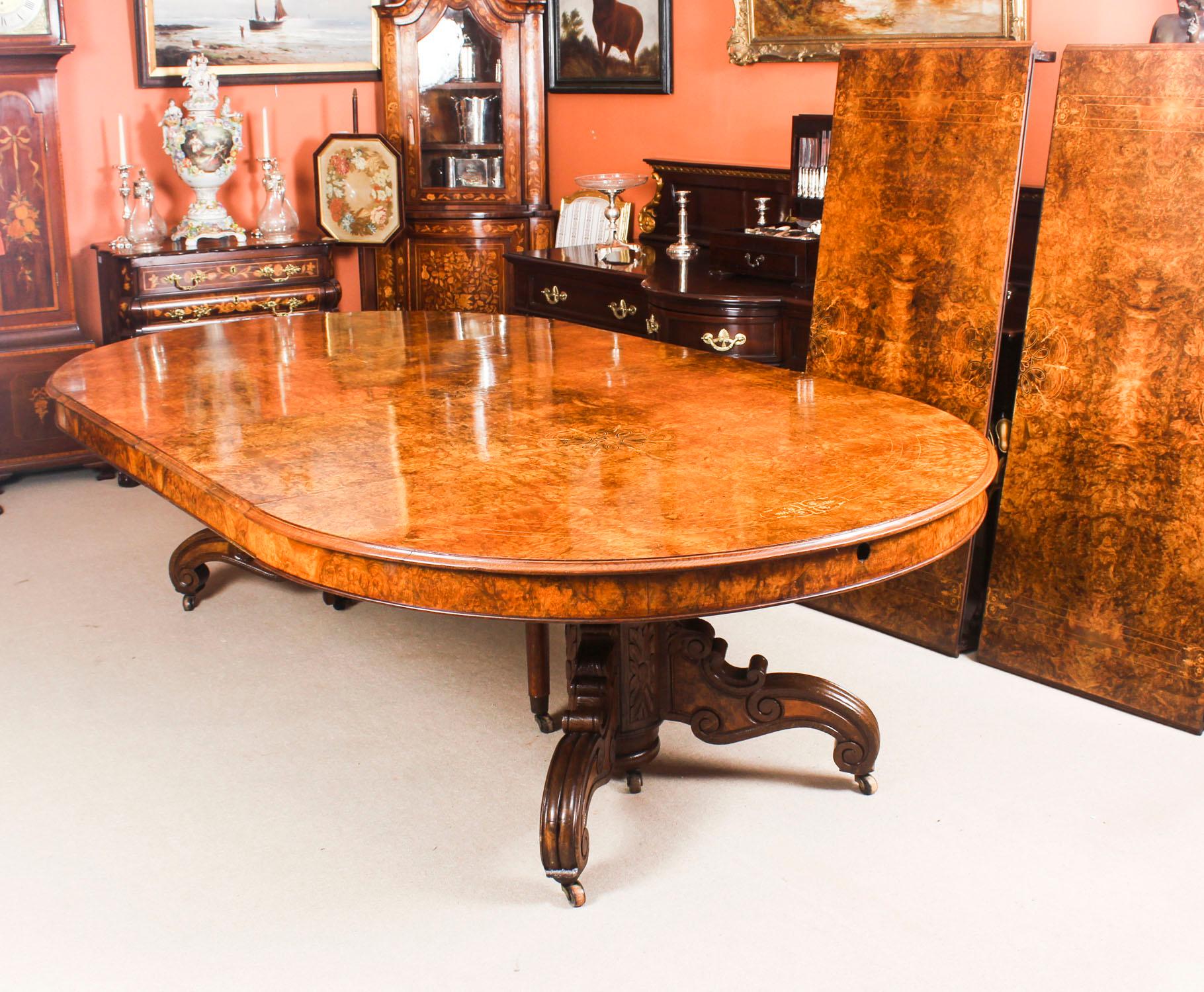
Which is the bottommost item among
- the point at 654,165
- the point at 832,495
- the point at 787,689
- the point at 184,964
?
the point at 184,964

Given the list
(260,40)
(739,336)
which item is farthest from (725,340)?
(260,40)

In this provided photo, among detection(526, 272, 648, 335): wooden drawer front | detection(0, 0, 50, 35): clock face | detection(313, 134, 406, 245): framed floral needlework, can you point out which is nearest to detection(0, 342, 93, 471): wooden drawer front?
detection(0, 0, 50, 35): clock face

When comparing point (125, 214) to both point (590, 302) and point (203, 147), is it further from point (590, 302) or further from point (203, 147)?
point (590, 302)

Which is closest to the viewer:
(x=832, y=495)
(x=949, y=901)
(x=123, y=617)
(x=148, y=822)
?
(x=832, y=495)

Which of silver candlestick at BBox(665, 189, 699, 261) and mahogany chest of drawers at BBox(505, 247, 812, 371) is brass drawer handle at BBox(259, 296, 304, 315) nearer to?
mahogany chest of drawers at BBox(505, 247, 812, 371)

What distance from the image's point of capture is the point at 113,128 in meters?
5.65

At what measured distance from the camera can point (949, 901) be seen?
248 cm

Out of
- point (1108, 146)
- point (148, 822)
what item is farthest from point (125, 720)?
point (1108, 146)

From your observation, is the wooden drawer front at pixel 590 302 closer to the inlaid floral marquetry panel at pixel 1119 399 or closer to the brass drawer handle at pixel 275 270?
the brass drawer handle at pixel 275 270

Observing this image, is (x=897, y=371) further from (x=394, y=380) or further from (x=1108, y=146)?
(x=394, y=380)

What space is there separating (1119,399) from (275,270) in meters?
3.80

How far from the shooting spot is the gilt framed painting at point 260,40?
18.6ft

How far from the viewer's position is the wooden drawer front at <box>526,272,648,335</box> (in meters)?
4.71

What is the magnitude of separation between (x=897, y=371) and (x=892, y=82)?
825mm
